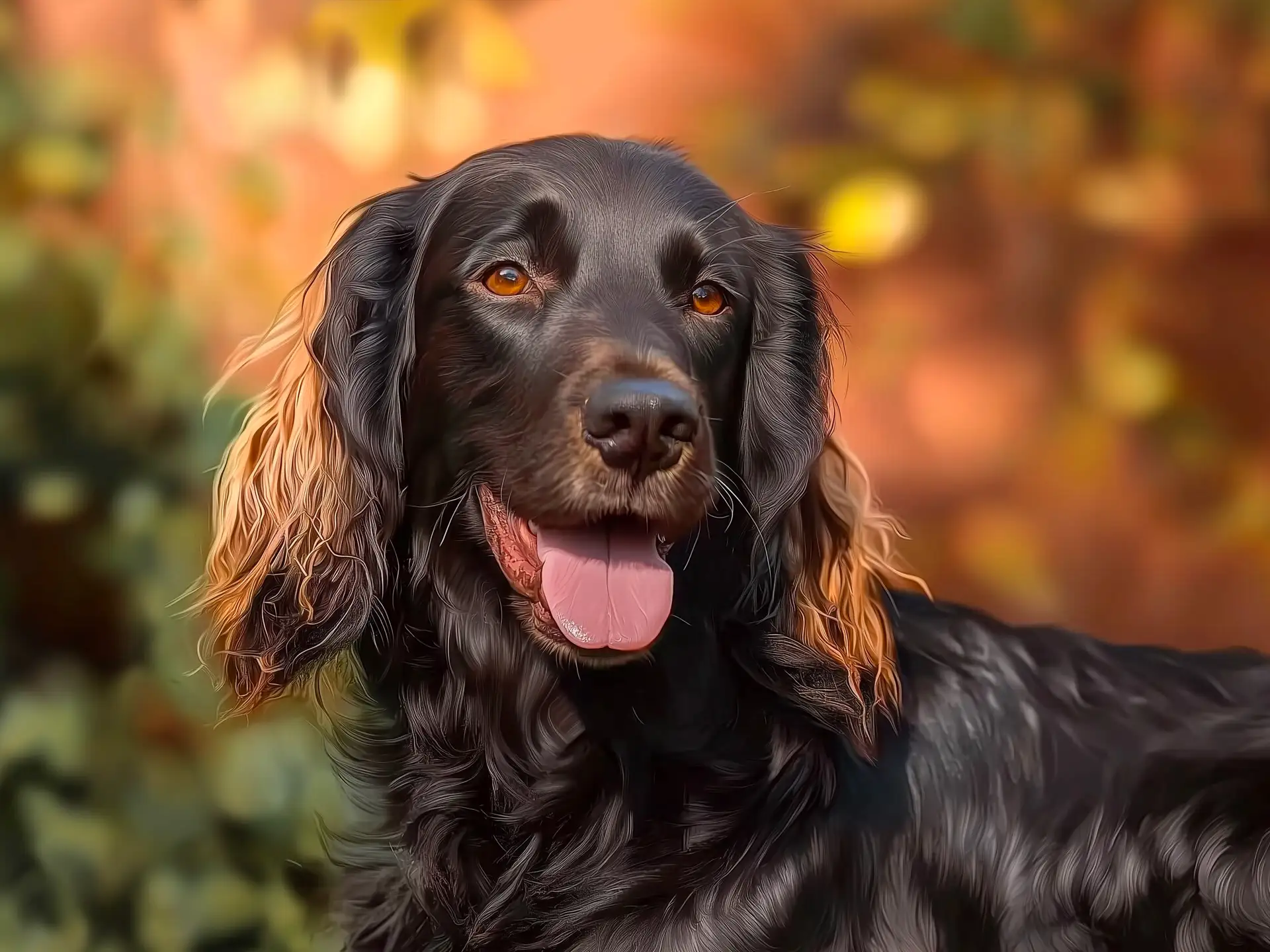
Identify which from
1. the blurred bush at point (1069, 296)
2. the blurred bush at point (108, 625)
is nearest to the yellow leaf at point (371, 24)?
the blurred bush at point (108, 625)

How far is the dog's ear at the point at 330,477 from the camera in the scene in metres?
2.36

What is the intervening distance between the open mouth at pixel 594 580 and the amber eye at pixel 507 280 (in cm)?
35

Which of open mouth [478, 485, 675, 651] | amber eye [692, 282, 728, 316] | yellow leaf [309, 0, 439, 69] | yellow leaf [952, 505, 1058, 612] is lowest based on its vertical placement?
yellow leaf [952, 505, 1058, 612]

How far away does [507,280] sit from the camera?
2268 millimetres

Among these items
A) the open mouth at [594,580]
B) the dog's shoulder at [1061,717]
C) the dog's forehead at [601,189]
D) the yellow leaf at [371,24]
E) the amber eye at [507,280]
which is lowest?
the dog's shoulder at [1061,717]

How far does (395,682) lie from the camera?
2.41m

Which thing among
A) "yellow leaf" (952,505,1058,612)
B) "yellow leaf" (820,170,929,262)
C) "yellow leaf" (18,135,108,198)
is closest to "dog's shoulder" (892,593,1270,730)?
"yellow leaf" (952,505,1058,612)

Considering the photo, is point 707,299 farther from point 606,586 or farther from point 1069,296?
point 1069,296

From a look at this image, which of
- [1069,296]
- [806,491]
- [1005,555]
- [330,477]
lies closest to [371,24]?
[330,477]

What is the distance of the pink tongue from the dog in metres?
0.01

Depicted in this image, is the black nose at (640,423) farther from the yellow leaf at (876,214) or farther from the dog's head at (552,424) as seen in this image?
the yellow leaf at (876,214)

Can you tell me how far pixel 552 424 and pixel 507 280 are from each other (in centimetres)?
32

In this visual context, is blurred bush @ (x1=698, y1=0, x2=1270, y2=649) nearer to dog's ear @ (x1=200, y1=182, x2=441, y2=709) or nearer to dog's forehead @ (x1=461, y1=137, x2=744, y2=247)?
dog's forehead @ (x1=461, y1=137, x2=744, y2=247)

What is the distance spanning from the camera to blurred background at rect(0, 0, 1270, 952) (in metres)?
2.94
